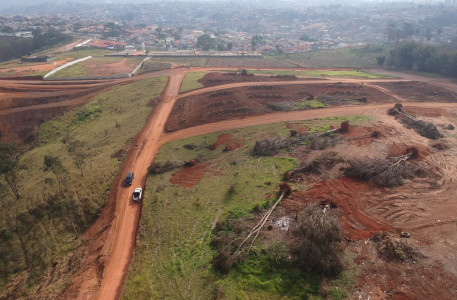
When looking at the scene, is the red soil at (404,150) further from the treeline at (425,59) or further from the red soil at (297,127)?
the treeline at (425,59)

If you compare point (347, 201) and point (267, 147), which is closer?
point (347, 201)

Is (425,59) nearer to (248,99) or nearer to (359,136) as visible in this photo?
(248,99)

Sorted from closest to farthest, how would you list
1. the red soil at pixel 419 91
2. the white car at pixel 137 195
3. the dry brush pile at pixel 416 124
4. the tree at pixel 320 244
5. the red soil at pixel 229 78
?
the tree at pixel 320 244 < the white car at pixel 137 195 < the dry brush pile at pixel 416 124 < the red soil at pixel 419 91 < the red soil at pixel 229 78

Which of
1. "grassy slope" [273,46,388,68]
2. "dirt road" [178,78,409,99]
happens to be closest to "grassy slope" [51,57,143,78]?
"dirt road" [178,78,409,99]

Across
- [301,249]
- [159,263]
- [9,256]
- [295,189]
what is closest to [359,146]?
[295,189]

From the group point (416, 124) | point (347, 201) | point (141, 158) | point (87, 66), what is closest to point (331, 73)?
point (416, 124)

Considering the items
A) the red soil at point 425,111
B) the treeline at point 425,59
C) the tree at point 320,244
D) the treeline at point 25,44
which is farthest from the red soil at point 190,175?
the treeline at point 25,44
